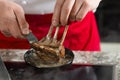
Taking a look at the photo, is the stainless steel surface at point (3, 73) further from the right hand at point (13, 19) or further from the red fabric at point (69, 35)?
the red fabric at point (69, 35)

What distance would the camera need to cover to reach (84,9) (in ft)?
2.57

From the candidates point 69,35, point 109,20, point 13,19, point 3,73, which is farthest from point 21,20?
point 109,20

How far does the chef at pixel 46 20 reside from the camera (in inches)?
29.8

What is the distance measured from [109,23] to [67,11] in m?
1.10

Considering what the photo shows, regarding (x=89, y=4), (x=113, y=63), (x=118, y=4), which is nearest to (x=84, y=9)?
(x=89, y=4)

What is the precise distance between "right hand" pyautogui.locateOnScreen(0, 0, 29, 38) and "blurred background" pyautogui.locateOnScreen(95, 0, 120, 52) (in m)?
1.04

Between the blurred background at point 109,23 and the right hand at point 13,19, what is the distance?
104cm

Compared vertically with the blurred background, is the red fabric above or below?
above

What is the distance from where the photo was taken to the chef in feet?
2.49

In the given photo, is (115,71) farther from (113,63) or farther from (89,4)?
(89,4)

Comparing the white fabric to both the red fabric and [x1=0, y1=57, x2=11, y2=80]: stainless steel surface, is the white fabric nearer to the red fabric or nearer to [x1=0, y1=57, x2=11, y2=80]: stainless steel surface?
the red fabric

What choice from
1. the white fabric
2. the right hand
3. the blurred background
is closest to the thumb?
the right hand

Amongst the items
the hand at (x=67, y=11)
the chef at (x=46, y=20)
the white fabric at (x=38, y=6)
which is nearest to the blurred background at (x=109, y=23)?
the chef at (x=46, y=20)

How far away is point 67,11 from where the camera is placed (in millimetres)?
748
